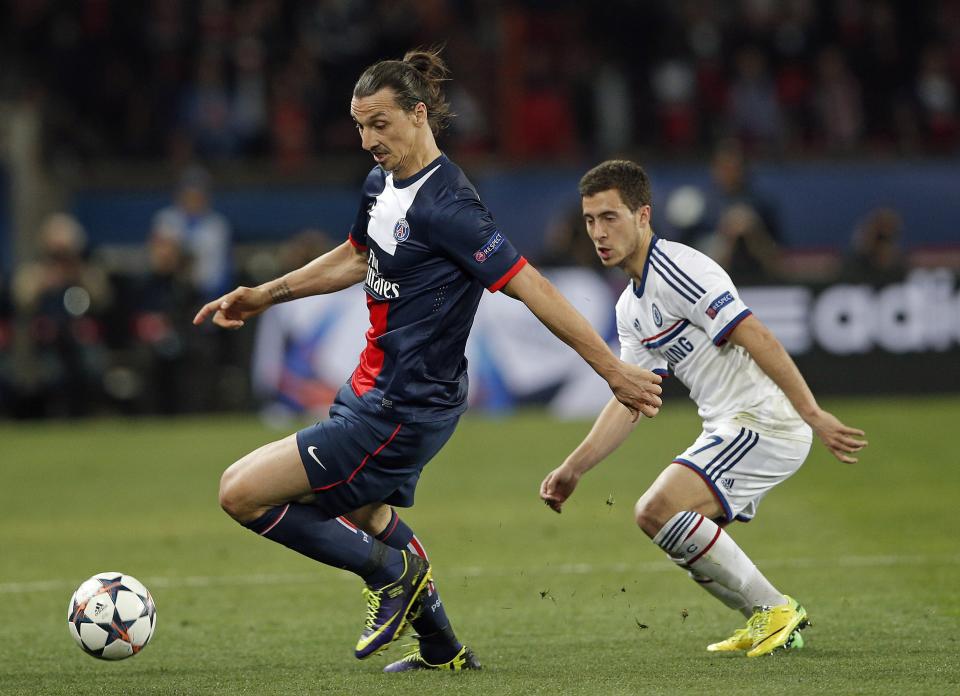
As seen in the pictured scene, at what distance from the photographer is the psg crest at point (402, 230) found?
560 cm

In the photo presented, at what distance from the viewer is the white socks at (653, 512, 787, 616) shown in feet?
19.7

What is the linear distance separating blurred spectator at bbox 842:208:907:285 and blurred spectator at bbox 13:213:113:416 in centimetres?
788

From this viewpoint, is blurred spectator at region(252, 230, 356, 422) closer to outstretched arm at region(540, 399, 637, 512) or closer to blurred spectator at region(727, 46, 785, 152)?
blurred spectator at region(727, 46, 785, 152)

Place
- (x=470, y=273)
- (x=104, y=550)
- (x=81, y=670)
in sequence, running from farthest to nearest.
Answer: (x=104, y=550)
(x=81, y=670)
(x=470, y=273)

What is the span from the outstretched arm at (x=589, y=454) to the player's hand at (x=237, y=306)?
1.37 m

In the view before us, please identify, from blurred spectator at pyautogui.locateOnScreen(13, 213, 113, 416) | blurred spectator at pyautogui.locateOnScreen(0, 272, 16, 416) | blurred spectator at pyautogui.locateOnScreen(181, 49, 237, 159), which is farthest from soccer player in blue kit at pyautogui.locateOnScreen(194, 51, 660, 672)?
blurred spectator at pyautogui.locateOnScreen(181, 49, 237, 159)

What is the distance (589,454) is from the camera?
243 inches

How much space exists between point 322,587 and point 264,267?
9237 mm

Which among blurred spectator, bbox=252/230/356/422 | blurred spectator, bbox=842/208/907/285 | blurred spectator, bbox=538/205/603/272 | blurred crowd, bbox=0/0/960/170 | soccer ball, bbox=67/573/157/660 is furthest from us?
blurred crowd, bbox=0/0/960/170

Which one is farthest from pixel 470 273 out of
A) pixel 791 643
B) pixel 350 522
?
pixel 791 643

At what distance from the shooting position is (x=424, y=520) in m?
10.2

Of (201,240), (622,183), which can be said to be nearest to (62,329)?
(201,240)

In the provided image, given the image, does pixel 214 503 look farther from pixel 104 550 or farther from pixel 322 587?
pixel 322 587

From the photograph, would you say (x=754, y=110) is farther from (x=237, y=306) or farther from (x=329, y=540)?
(x=329, y=540)
